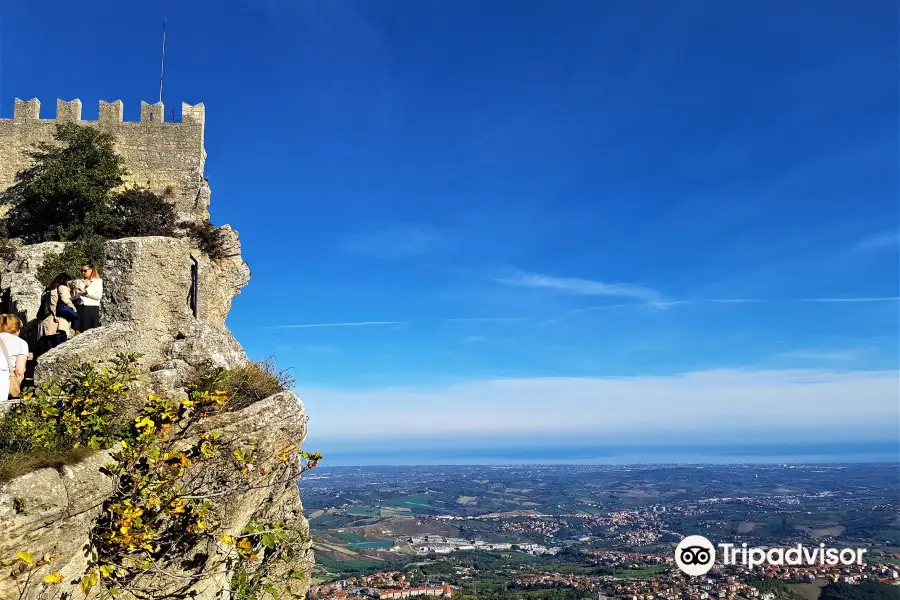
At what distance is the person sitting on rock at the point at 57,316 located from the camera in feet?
26.9

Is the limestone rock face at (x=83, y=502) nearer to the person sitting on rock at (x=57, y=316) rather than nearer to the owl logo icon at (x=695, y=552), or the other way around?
the person sitting on rock at (x=57, y=316)

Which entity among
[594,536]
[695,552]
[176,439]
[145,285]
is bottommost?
[594,536]

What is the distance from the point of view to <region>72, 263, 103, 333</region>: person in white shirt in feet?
25.8

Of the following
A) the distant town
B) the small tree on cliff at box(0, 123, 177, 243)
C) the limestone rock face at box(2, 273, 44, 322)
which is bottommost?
the distant town

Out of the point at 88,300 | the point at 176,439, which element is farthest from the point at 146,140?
the point at 176,439

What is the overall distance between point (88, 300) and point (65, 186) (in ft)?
29.8

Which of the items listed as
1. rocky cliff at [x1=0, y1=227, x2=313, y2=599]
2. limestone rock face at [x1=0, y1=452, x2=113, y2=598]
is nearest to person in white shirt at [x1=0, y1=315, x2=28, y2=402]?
rocky cliff at [x1=0, y1=227, x2=313, y2=599]

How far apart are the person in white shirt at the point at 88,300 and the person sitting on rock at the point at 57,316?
263 mm

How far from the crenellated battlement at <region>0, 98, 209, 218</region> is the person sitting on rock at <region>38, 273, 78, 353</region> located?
818 centimetres

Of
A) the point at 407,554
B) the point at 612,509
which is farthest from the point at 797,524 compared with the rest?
the point at 407,554

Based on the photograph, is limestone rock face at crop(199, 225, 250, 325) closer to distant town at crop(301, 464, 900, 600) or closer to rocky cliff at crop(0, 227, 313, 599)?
distant town at crop(301, 464, 900, 600)

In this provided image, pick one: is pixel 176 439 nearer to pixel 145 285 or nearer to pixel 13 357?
pixel 145 285

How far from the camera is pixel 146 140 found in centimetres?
1695

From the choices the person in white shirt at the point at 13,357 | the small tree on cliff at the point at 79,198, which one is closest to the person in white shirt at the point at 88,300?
the person in white shirt at the point at 13,357
